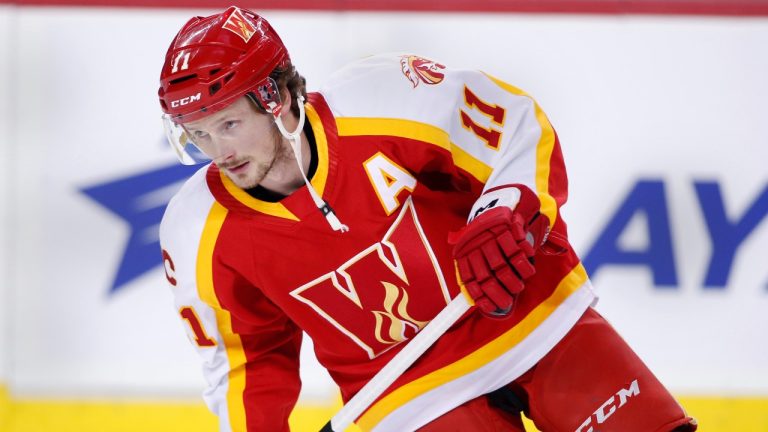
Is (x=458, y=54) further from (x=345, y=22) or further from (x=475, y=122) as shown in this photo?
(x=475, y=122)

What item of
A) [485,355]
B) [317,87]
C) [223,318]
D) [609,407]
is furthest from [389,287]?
[317,87]

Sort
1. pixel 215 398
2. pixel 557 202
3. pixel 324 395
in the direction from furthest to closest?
pixel 324 395
pixel 215 398
pixel 557 202

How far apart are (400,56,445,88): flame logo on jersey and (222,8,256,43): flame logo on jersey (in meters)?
0.28

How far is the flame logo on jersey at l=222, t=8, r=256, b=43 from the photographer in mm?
1820

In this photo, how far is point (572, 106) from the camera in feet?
10.4

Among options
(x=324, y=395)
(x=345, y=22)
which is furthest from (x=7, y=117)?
(x=324, y=395)

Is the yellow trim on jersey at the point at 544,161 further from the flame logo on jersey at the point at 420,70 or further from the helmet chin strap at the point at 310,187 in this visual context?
the helmet chin strap at the point at 310,187

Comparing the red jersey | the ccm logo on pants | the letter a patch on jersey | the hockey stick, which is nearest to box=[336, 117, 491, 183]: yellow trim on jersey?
the red jersey

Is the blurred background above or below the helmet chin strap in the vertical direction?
below

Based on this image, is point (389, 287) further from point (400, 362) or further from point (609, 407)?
point (609, 407)

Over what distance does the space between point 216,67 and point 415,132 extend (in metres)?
0.36

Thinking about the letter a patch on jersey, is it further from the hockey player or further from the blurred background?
the blurred background

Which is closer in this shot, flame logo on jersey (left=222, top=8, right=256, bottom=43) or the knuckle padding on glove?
the knuckle padding on glove

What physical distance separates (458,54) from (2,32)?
4.55 feet
